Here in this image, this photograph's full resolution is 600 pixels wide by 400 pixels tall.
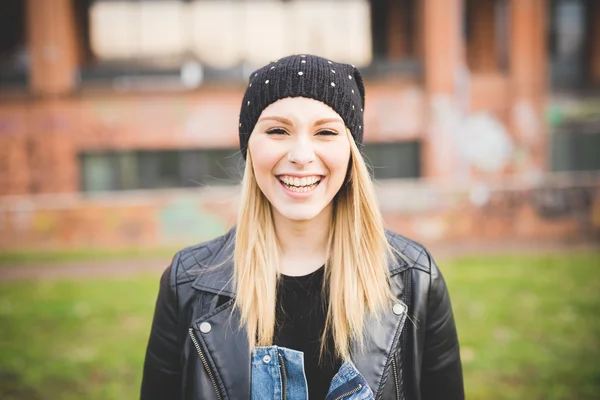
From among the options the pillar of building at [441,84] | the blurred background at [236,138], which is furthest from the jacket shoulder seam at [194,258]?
the pillar of building at [441,84]

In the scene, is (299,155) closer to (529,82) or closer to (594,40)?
(529,82)

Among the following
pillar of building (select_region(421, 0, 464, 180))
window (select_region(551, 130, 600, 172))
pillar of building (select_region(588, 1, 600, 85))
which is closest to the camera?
pillar of building (select_region(421, 0, 464, 180))

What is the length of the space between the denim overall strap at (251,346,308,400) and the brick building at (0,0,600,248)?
1069 centimetres

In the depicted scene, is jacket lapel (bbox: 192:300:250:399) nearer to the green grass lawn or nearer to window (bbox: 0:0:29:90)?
the green grass lawn

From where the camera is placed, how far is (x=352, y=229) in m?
2.12

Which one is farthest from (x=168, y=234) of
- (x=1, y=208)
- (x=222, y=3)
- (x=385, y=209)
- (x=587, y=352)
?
(x=587, y=352)

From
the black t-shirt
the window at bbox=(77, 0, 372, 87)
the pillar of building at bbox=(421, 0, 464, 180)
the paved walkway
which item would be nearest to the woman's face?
the black t-shirt

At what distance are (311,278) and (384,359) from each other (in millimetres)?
441

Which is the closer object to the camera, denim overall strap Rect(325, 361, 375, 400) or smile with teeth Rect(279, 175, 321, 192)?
denim overall strap Rect(325, 361, 375, 400)

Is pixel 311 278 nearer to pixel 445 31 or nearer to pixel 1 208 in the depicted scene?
pixel 1 208

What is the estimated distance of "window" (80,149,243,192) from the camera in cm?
1430

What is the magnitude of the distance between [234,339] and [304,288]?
36 centimetres

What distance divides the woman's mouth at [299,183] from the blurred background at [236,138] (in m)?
5.70

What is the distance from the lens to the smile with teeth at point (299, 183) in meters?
1.94
